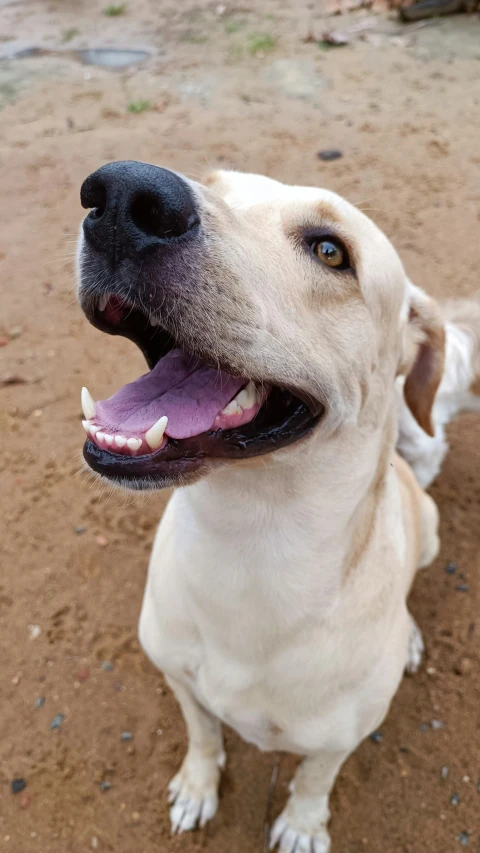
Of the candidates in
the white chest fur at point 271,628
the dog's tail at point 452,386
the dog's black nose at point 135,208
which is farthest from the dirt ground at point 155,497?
the dog's black nose at point 135,208

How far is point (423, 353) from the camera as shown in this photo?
2.11 meters

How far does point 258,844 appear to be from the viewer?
8.05 ft

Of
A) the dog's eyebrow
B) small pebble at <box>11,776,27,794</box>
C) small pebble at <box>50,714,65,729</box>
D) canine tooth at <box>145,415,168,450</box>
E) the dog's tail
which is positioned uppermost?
the dog's eyebrow

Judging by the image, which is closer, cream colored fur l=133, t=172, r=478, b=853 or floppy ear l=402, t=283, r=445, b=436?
cream colored fur l=133, t=172, r=478, b=853

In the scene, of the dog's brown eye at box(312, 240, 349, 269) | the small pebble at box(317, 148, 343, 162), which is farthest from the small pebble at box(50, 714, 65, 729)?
the small pebble at box(317, 148, 343, 162)

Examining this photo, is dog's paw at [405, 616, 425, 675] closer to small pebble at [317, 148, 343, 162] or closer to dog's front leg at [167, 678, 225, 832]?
dog's front leg at [167, 678, 225, 832]

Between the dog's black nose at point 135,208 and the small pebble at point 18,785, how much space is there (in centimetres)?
228

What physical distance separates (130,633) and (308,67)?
27.1ft

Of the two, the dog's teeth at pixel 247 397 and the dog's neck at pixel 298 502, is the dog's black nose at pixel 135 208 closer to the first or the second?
the dog's teeth at pixel 247 397

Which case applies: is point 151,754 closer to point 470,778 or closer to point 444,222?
point 470,778

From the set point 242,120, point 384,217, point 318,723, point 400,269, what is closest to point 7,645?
point 318,723

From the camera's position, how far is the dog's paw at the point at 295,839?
7.90 feet

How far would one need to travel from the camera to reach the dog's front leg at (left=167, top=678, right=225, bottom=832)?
2.38 metres

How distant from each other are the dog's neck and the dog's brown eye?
45 cm
